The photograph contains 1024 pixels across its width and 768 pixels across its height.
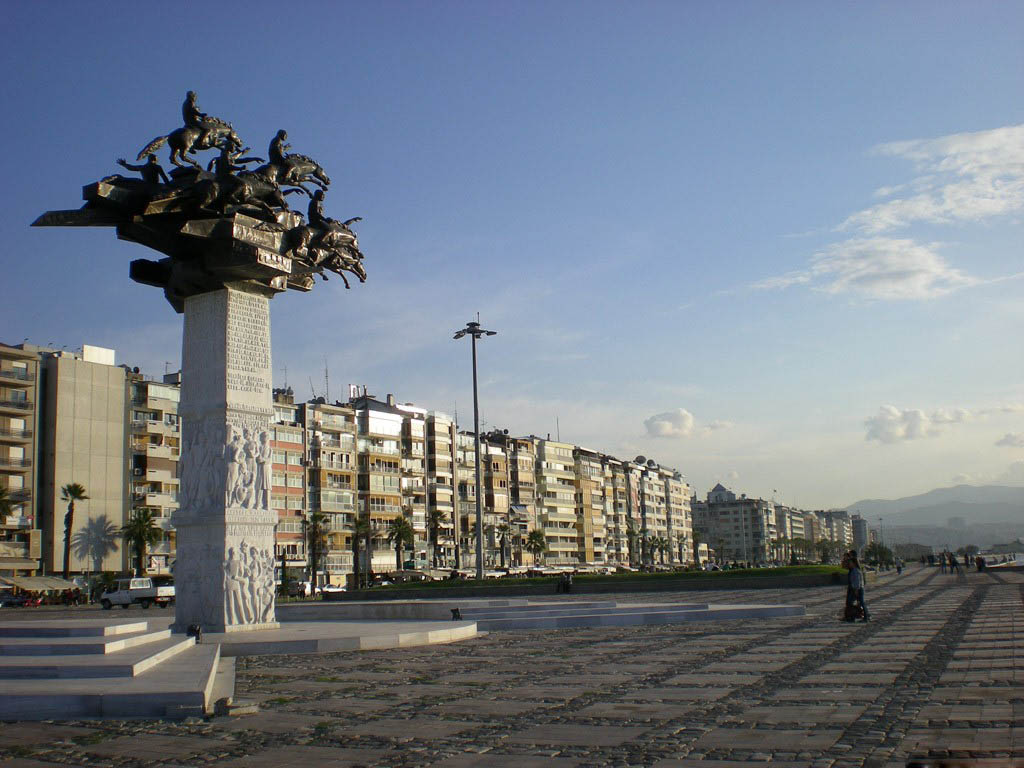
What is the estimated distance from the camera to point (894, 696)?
918 centimetres

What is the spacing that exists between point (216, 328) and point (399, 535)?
A: 6660 centimetres

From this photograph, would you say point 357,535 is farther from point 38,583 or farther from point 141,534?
point 38,583

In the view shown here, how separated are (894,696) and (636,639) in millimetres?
8764

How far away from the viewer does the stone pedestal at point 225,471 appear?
1961 cm

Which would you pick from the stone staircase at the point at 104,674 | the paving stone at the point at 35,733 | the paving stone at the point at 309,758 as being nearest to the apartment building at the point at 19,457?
the stone staircase at the point at 104,674

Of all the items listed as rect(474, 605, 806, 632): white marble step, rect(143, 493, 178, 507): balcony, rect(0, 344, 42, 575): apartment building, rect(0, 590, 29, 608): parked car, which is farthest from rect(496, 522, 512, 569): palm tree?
rect(474, 605, 806, 632): white marble step

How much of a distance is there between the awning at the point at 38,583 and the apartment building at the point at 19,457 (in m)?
1.30

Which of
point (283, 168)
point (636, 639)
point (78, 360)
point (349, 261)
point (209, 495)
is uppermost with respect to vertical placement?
point (78, 360)

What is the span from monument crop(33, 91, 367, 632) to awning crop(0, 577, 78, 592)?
154 ft

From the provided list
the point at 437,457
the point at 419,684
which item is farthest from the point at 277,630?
the point at 437,457

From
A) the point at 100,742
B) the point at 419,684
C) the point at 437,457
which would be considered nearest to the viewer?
the point at 100,742

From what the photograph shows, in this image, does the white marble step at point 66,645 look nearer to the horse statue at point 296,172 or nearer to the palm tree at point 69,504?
the horse statue at point 296,172

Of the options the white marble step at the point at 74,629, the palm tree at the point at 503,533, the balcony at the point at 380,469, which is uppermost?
the balcony at the point at 380,469

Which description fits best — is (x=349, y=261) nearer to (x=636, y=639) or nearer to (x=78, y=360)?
(x=636, y=639)
